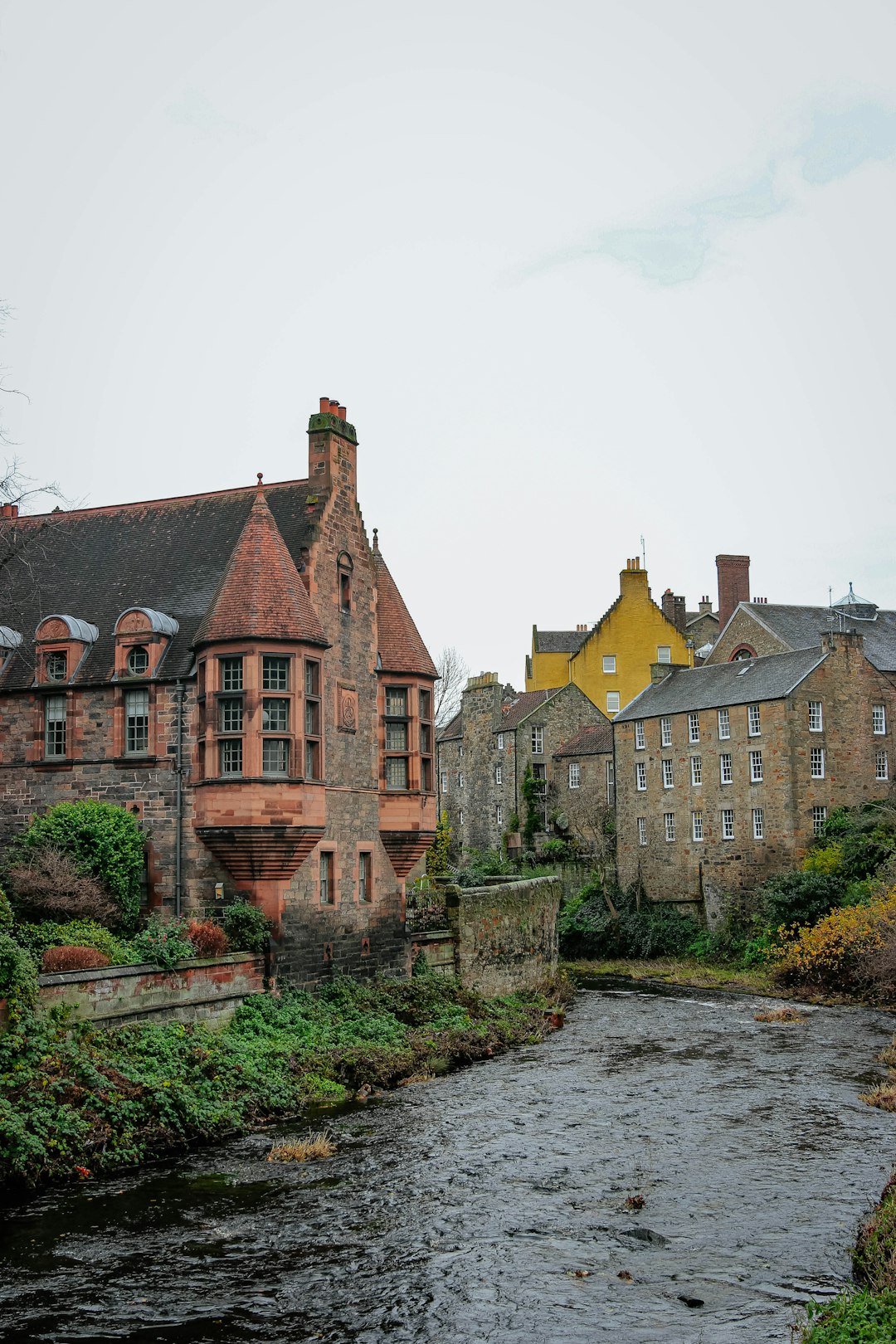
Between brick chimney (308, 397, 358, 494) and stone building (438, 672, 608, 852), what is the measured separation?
33.4 metres

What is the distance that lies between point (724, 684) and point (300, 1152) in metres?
34.2

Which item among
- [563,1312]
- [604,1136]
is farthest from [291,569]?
[563,1312]

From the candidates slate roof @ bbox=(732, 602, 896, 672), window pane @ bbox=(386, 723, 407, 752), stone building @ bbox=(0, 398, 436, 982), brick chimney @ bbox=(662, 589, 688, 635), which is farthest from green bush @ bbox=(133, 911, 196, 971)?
brick chimney @ bbox=(662, 589, 688, 635)

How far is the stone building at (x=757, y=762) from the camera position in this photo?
1738 inches

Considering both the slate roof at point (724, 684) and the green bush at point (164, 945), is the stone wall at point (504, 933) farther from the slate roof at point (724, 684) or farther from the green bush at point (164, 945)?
the slate roof at point (724, 684)

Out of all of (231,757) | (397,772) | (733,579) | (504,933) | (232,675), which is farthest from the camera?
(733,579)

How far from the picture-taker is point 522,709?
63.9 meters

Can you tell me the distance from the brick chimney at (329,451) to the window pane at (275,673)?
490 centimetres

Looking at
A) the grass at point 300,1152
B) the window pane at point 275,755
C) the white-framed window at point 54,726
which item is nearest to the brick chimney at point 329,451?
the window pane at point 275,755

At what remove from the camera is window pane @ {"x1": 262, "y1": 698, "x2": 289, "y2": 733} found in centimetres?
2552

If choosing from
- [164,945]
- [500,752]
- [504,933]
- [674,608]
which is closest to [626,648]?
[674,608]

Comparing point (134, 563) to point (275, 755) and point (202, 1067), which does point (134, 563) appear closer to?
point (275, 755)

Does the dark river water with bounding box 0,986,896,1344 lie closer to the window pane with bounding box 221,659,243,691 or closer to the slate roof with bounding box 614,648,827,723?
the window pane with bounding box 221,659,243,691

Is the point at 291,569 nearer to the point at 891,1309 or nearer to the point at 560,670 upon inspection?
the point at 891,1309
